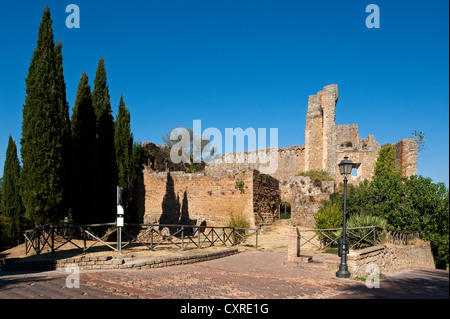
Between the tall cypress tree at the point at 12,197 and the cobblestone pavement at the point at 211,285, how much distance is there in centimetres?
1590

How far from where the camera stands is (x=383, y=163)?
23.2 m

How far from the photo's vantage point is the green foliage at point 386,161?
2270cm

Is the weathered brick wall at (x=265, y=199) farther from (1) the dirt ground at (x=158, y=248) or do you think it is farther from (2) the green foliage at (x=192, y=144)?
(2) the green foliage at (x=192, y=144)

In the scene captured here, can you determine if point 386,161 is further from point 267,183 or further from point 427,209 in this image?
point 427,209

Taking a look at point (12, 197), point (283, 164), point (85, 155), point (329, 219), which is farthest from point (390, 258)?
point (12, 197)

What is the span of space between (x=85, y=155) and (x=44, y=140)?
366 cm

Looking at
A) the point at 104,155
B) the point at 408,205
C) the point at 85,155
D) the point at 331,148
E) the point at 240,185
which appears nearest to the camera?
the point at 408,205

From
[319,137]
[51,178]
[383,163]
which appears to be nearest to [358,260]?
[51,178]

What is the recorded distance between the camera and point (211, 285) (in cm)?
812

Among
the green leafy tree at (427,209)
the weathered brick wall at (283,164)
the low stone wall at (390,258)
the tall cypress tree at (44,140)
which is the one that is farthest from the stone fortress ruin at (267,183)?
the tall cypress tree at (44,140)

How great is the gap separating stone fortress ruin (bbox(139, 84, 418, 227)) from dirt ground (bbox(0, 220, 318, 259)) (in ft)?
3.08

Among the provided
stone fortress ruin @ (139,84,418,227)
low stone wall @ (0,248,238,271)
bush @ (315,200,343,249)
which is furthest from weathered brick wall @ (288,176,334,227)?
low stone wall @ (0,248,238,271)

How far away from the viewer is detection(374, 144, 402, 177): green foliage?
2270 cm

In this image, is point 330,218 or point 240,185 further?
point 240,185
